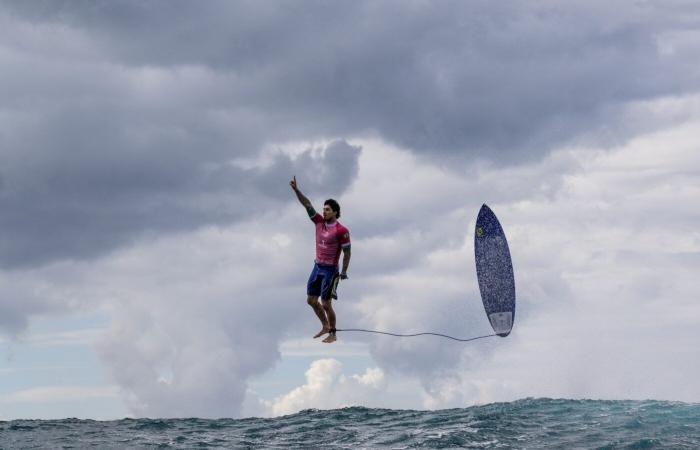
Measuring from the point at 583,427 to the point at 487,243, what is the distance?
8.28 meters

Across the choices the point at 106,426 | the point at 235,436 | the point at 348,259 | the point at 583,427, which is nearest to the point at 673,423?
the point at 583,427

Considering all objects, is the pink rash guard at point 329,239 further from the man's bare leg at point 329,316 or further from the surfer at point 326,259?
the man's bare leg at point 329,316

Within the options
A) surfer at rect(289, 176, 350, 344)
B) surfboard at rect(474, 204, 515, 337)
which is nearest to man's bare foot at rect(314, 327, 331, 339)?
surfer at rect(289, 176, 350, 344)

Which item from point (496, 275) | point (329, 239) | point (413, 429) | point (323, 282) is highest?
point (329, 239)

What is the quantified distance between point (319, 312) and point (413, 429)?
4347 millimetres

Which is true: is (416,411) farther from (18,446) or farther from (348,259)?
(18,446)

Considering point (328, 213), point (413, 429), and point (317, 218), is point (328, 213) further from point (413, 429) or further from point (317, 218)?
point (413, 429)

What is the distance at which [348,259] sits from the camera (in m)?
21.4

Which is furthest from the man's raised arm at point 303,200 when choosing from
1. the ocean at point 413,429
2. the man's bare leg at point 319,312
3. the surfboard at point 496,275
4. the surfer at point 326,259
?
the surfboard at point 496,275

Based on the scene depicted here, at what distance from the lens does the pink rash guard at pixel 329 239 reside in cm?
2122

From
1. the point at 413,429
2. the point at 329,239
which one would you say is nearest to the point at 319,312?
the point at 329,239

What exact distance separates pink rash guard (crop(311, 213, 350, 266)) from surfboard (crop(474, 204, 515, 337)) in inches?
270

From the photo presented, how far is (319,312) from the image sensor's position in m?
22.1

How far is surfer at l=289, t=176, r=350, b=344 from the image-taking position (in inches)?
834
